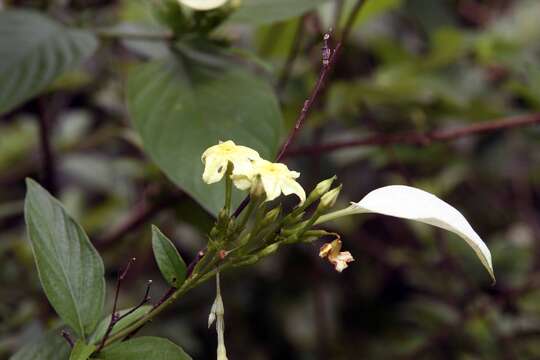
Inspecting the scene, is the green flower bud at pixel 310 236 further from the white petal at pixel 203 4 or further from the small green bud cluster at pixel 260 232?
the white petal at pixel 203 4

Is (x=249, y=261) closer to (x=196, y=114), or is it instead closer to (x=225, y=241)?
(x=225, y=241)

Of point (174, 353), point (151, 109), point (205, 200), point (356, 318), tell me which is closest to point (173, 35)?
point (151, 109)

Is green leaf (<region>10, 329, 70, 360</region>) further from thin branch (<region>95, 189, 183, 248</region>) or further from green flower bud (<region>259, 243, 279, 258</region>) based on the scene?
thin branch (<region>95, 189, 183, 248</region>)

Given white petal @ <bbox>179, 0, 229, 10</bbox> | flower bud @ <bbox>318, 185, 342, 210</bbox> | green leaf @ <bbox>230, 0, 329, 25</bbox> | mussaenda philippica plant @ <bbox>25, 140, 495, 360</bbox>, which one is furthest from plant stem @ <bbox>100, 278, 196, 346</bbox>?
green leaf @ <bbox>230, 0, 329, 25</bbox>

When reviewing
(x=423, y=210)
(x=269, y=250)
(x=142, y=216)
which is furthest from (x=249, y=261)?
(x=142, y=216)

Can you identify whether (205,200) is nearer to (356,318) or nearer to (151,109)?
(151,109)

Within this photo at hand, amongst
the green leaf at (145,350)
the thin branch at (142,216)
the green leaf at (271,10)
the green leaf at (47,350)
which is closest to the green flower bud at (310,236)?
the green leaf at (145,350)
